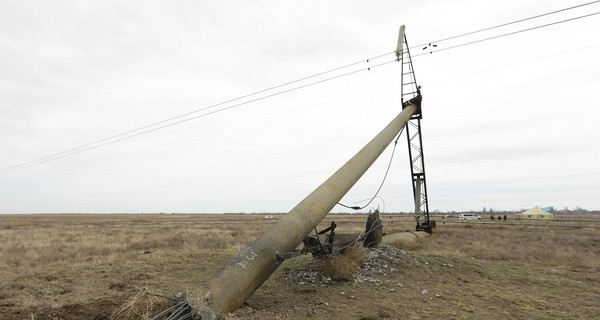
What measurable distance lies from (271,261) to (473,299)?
205 inches

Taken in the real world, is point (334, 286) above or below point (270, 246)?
below

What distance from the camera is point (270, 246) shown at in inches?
306

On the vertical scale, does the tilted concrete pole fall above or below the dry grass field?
above

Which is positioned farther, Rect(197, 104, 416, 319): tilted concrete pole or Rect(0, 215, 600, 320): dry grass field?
Rect(0, 215, 600, 320): dry grass field

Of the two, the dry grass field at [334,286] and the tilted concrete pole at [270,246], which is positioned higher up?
the tilted concrete pole at [270,246]

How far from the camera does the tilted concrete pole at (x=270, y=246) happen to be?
261 inches

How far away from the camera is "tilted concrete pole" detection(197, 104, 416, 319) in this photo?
6.64m

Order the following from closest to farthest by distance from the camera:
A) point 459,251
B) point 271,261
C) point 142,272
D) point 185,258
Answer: point 271,261 < point 142,272 < point 185,258 < point 459,251

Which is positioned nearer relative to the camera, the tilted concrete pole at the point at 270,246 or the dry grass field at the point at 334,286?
the tilted concrete pole at the point at 270,246

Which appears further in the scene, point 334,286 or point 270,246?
point 334,286

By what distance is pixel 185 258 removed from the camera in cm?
1448

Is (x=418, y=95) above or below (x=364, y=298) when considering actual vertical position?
above

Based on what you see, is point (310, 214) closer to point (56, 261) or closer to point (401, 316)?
point (401, 316)

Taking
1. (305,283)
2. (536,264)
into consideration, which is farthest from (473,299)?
(536,264)
